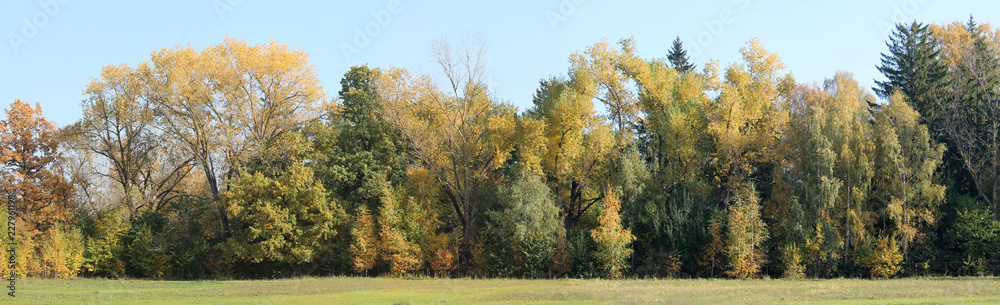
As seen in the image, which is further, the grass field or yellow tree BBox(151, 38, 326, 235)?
yellow tree BBox(151, 38, 326, 235)

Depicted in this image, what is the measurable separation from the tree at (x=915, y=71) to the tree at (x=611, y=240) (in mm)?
21291

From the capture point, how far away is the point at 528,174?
42.2 meters

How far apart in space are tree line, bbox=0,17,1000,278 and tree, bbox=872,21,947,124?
278 mm

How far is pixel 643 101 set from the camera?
47.3 meters

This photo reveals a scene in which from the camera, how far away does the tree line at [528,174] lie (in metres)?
41.3

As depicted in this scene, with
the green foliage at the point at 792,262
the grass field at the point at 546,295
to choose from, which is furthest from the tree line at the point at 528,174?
the grass field at the point at 546,295

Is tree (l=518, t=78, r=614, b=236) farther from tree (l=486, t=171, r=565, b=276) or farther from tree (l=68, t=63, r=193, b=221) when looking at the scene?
tree (l=68, t=63, r=193, b=221)

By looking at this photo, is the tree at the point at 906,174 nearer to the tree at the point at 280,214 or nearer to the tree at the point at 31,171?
the tree at the point at 280,214

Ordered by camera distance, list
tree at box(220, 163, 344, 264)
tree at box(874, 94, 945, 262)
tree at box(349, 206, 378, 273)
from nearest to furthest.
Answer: tree at box(874, 94, 945, 262) → tree at box(220, 163, 344, 264) → tree at box(349, 206, 378, 273)

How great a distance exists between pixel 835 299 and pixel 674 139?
853 inches

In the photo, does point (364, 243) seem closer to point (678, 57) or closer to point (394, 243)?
point (394, 243)

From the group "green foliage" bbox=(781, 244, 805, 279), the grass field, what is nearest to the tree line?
"green foliage" bbox=(781, 244, 805, 279)

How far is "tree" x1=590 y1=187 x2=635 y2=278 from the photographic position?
132ft

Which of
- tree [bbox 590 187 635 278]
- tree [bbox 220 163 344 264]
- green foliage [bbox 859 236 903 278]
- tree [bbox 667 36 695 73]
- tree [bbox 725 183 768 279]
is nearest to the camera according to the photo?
tree [bbox 725 183 768 279]
